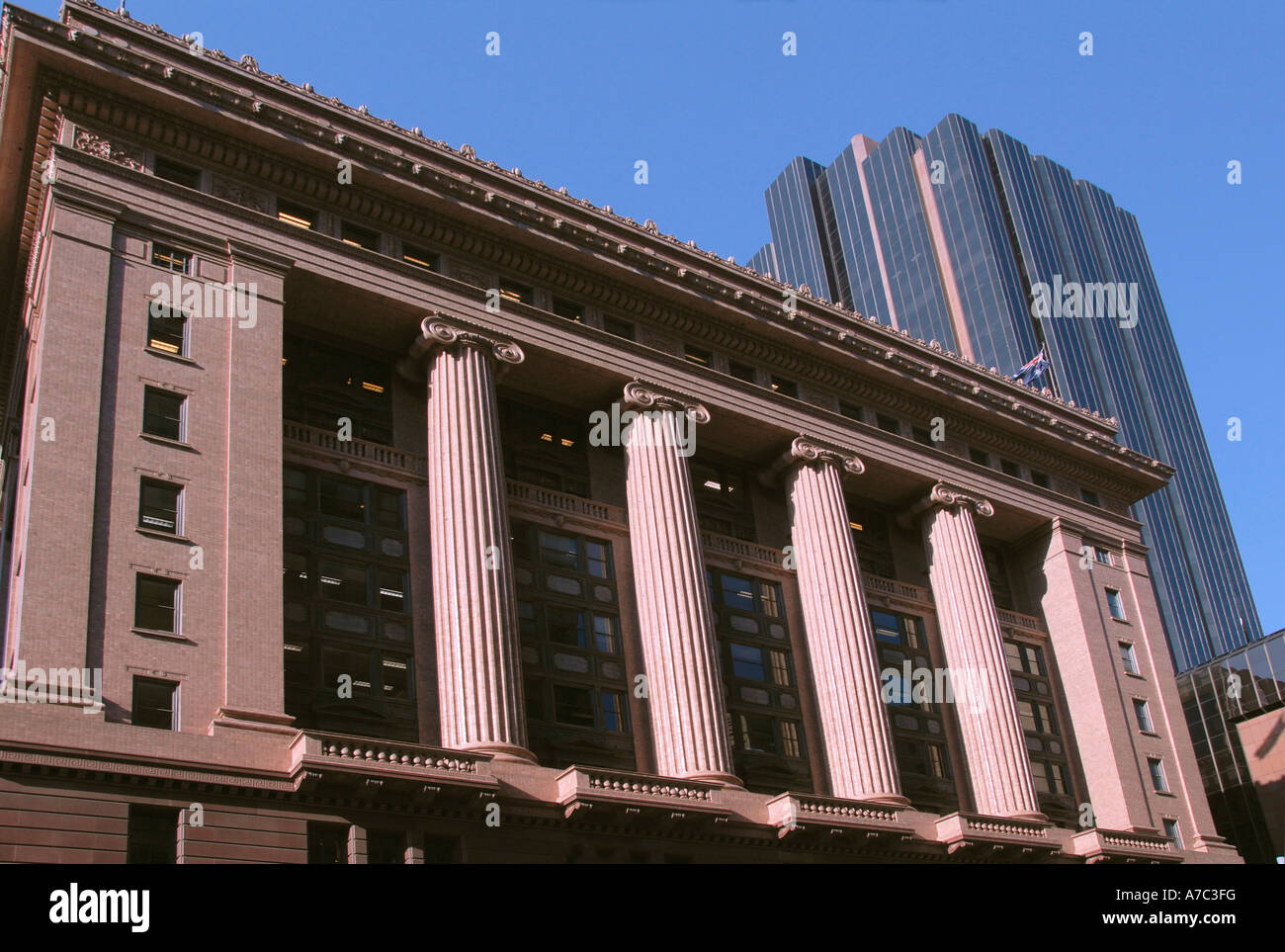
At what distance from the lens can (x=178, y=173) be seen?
4697 centimetres

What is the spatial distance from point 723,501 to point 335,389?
1845 cm

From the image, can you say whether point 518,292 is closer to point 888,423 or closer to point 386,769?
point 888,423

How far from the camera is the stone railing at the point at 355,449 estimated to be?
46.8 meters

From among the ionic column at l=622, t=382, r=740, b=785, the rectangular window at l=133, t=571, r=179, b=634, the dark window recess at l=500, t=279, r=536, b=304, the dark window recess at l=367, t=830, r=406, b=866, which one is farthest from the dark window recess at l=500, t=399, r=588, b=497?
the dark window recess at l=367, t=830, r=406, b=866

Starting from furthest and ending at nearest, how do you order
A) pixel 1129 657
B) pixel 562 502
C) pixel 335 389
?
pixel 1129 657 → pixel 562 502 → pixel 335 389

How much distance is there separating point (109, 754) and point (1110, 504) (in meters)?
58.2

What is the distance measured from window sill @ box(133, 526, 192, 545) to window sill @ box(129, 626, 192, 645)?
2.98m

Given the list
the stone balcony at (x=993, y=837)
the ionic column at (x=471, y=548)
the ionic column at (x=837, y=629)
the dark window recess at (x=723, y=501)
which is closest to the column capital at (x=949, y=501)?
the ionic column at (x=837, y=629)

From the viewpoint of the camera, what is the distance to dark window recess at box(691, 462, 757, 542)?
58.7m

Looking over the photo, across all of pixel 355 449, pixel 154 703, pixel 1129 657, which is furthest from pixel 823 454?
pixel 154 703

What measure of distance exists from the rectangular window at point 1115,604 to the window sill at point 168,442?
47807 mm

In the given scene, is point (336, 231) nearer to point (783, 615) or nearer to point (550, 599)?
point (550, 599)
